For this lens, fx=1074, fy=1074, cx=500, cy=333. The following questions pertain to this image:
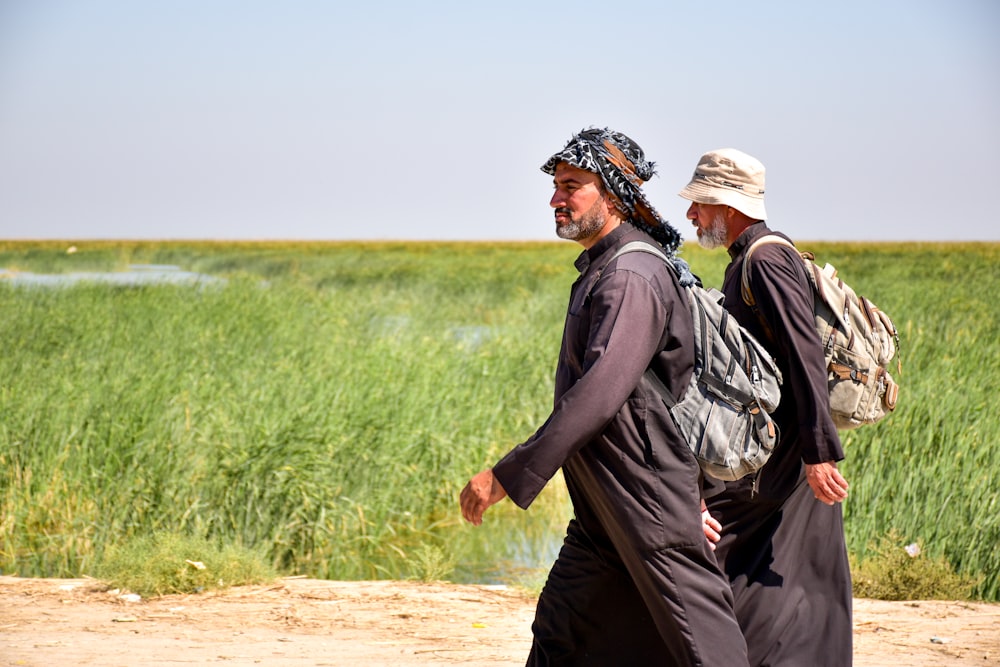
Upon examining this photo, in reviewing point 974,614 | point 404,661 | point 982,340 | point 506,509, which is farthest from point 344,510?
point 982,340

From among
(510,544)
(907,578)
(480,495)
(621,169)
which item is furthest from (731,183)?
(510,544)

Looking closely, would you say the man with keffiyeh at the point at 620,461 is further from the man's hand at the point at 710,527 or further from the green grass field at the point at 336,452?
the green grass field at the point at 336,452

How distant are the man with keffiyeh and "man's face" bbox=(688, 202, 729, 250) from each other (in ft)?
2.01

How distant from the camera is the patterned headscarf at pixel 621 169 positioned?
261cm

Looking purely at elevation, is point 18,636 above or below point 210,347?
below

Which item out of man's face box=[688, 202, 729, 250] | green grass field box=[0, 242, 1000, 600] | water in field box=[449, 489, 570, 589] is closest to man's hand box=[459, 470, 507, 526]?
man's face box=[688, 202, 729, 250]

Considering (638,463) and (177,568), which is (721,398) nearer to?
(638,463)

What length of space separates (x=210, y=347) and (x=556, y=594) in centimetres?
809

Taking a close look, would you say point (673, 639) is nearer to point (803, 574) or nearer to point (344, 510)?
point (803, 574)

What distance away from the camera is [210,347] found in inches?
403

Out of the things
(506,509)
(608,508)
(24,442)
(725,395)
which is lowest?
(506,509)

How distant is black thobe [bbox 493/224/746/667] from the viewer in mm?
2385

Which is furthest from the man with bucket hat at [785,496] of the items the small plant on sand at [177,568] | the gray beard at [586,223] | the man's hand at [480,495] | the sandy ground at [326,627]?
the small plant on sand at [177,568]

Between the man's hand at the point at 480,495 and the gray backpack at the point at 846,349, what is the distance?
3.55 ft
